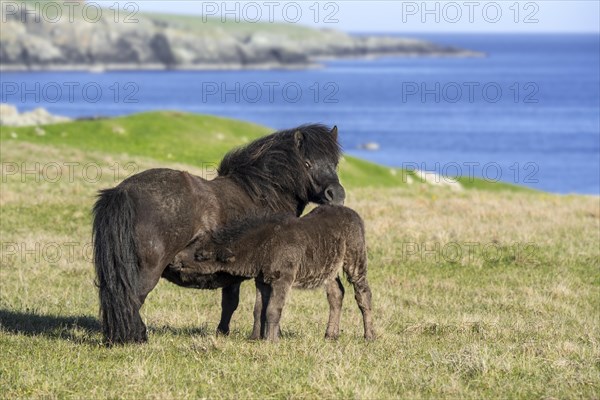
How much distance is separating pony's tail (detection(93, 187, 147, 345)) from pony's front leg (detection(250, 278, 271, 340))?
147 cm

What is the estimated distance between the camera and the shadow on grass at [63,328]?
462 inches

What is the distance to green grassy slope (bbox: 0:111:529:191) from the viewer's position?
46781mm

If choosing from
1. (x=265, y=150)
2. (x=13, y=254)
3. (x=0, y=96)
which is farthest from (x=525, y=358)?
(x=0, y=96)

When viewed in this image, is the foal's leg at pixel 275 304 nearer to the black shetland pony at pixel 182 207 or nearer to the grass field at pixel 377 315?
the grass field at pixel 377 315

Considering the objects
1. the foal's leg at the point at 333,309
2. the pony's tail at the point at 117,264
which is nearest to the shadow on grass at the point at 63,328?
the pony's tail at the point at 117,264

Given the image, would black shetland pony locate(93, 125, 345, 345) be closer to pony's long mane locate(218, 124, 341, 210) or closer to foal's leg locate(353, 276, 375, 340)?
pony's long mane locate(218, 124, 341, 210)

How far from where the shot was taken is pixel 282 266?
10.9 m

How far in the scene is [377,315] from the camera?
48.1 ft

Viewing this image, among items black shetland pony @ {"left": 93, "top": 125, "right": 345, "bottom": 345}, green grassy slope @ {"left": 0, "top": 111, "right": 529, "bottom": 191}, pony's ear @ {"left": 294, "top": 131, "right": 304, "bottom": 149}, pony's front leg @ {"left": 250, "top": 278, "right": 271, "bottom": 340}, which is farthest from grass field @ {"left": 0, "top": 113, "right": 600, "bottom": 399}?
green grassy slope @ {"left": 0, "top": 111, "right": 529, "bottom": 191}

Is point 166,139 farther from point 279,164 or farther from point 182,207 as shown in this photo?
point 182,207

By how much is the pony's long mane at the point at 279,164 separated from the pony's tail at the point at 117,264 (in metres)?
2.02

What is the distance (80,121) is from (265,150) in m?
42.5

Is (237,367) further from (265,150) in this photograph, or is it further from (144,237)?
(265,150)

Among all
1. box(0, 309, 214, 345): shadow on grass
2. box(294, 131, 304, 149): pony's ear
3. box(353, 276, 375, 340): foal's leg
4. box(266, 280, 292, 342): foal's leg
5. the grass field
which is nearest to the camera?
the grass field
